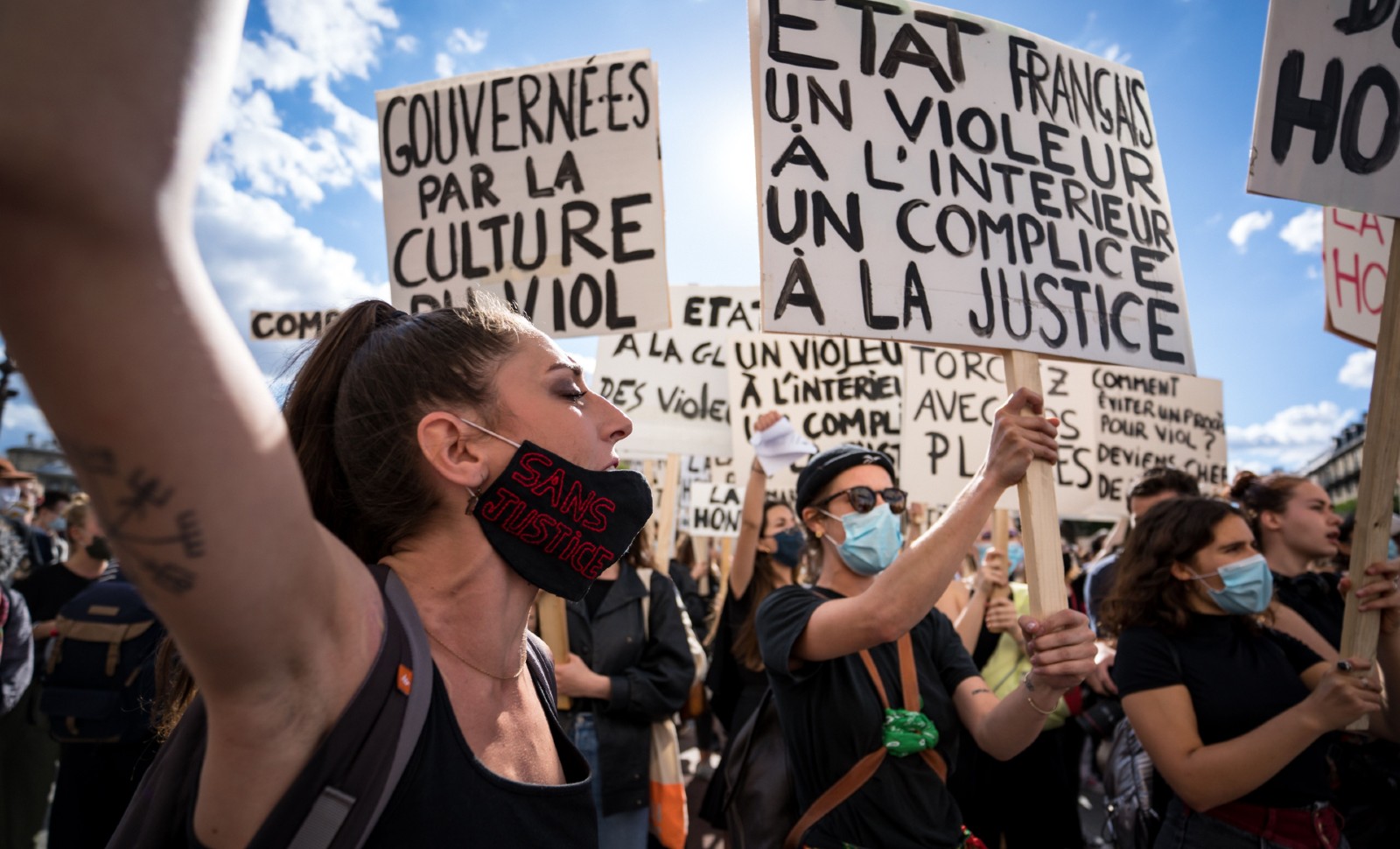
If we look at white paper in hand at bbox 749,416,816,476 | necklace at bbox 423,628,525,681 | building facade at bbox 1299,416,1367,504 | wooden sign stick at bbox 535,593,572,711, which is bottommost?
wooden sign stick at bbox 535,593,572,711

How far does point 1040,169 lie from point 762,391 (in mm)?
3268

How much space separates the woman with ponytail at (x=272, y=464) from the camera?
1.87ft

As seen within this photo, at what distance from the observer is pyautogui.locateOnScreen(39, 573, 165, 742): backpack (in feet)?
13.9

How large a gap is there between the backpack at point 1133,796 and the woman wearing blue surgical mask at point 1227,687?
122mm

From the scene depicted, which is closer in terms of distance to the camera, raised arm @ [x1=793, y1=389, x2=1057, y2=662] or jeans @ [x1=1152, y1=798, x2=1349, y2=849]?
raised arm @ [x1=793, y1=389, x2=1057, y2=662]

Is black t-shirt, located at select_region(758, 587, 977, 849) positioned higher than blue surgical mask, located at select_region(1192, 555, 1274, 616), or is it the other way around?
blue surgical mask, located at select_region(1192, 555, 1274, 616)

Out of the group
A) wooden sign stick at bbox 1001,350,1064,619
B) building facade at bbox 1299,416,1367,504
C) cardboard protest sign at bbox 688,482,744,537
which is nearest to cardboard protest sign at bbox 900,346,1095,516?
cardboard protest sign at bbox 688,482,744,537

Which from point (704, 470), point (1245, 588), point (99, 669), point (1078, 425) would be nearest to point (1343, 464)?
point (704, 470)

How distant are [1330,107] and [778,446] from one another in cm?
256

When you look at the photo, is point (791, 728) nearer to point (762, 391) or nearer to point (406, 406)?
point (406, 406)

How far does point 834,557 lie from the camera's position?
3.10m

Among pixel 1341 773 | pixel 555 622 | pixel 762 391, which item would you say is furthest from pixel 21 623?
pixel 1341 773

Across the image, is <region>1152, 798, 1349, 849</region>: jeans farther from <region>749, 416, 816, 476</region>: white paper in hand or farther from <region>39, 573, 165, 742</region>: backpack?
<region>39, 573, 165, 742</region>: backpack

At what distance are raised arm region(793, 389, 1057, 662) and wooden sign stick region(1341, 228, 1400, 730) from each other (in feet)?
3.68
